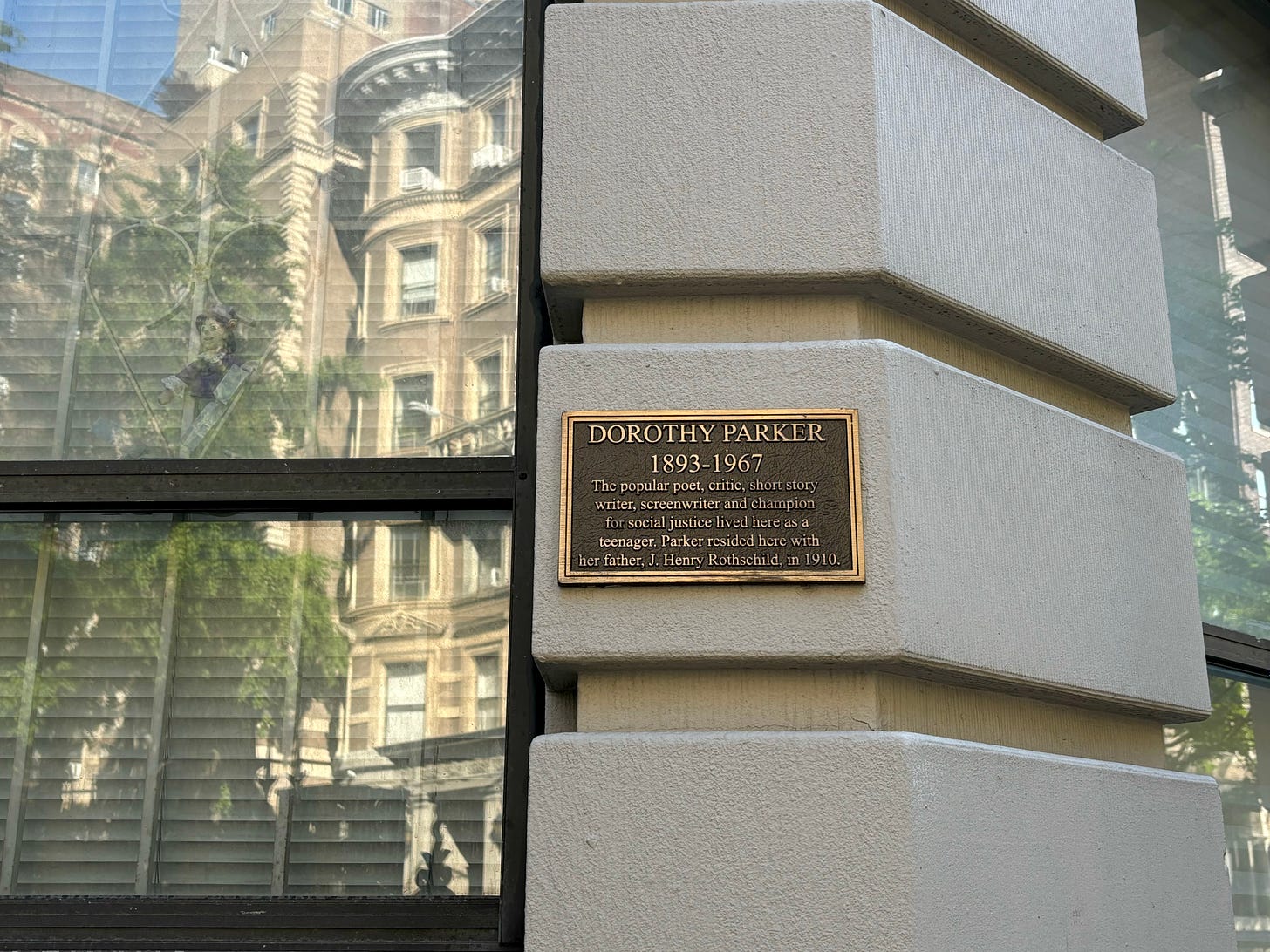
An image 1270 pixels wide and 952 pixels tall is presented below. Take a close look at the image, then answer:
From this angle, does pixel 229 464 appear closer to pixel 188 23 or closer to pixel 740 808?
pixel 188 23

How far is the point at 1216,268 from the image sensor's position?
307 inches

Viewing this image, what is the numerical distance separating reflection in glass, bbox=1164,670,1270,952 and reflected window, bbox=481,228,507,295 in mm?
3986

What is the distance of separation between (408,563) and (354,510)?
299mm

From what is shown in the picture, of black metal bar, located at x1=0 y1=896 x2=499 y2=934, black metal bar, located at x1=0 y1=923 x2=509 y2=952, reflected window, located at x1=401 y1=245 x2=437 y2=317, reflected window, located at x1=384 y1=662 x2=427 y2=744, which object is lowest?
black metal bar, located at x1=0 y1=923 x2=509 y2=952

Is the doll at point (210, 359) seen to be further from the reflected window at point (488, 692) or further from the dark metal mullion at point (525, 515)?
the reflected window at point (488, 692)

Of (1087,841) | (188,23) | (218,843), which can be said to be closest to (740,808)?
(1087,841)

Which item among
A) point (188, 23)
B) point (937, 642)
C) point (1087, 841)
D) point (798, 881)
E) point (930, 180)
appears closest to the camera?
point (798, 881)

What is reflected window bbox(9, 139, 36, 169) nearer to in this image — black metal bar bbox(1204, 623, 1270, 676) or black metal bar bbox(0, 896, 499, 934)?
black metal bar bbox(0, 896, 499, 934)

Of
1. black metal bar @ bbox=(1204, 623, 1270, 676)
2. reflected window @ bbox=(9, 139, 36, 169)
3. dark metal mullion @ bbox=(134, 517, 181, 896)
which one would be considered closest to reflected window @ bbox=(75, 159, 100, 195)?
reflected window @ bbox=(9, 139, 36, 169)

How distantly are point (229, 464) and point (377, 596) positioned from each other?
772mm

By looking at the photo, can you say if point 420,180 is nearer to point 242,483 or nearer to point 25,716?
point 242,483

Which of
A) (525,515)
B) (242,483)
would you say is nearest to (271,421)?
(242,483)

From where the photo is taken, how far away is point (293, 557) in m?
5.18

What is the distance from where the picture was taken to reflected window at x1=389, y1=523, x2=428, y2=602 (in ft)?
16.9
